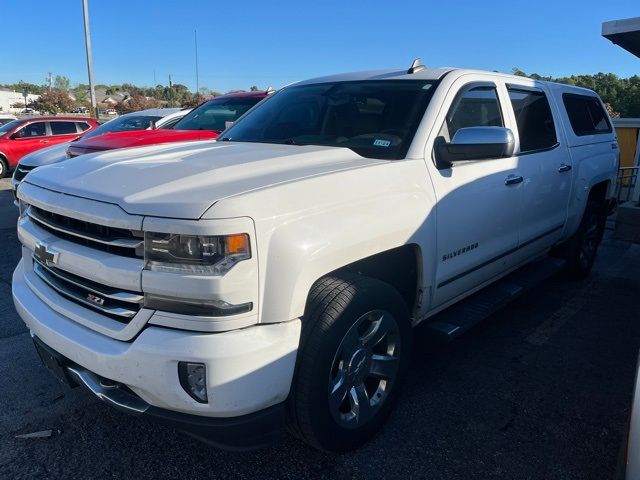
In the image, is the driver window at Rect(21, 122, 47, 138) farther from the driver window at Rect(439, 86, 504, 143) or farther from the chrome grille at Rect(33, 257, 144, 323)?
the driver window at Rect(439, 86, 504, 143)

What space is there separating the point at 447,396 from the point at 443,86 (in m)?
1.94

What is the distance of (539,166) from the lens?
4012 mm

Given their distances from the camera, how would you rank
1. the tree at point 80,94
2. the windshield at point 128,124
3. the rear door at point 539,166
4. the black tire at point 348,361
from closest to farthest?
1. the black tire at point 348,361
2. the rear door at point 539,166
3. the windshield at point 128,124
4. the tree at point 80,94

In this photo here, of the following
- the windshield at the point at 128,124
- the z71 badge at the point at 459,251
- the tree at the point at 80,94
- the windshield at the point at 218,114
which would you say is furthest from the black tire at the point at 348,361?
the tree at the point at 80,94

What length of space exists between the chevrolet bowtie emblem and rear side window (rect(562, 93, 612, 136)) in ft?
14.6

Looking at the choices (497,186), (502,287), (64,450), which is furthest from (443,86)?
(64,450)

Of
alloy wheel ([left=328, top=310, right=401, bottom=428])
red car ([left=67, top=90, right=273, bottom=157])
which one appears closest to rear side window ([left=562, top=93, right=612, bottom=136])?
alloy wheel ([left=328, top=310, right=401, bottom=428])

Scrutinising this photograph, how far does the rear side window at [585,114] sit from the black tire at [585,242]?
0.78m

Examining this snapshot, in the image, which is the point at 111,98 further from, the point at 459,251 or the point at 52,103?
the point at 459,251

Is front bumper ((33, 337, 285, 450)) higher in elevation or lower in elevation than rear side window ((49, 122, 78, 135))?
higher

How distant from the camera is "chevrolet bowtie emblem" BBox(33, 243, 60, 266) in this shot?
7.93ft

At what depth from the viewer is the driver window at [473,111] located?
3.27 metres

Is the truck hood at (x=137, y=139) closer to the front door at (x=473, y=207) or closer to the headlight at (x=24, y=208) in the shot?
the headlight at (x=24, y=208)

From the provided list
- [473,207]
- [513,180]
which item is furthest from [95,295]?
[513,180]
